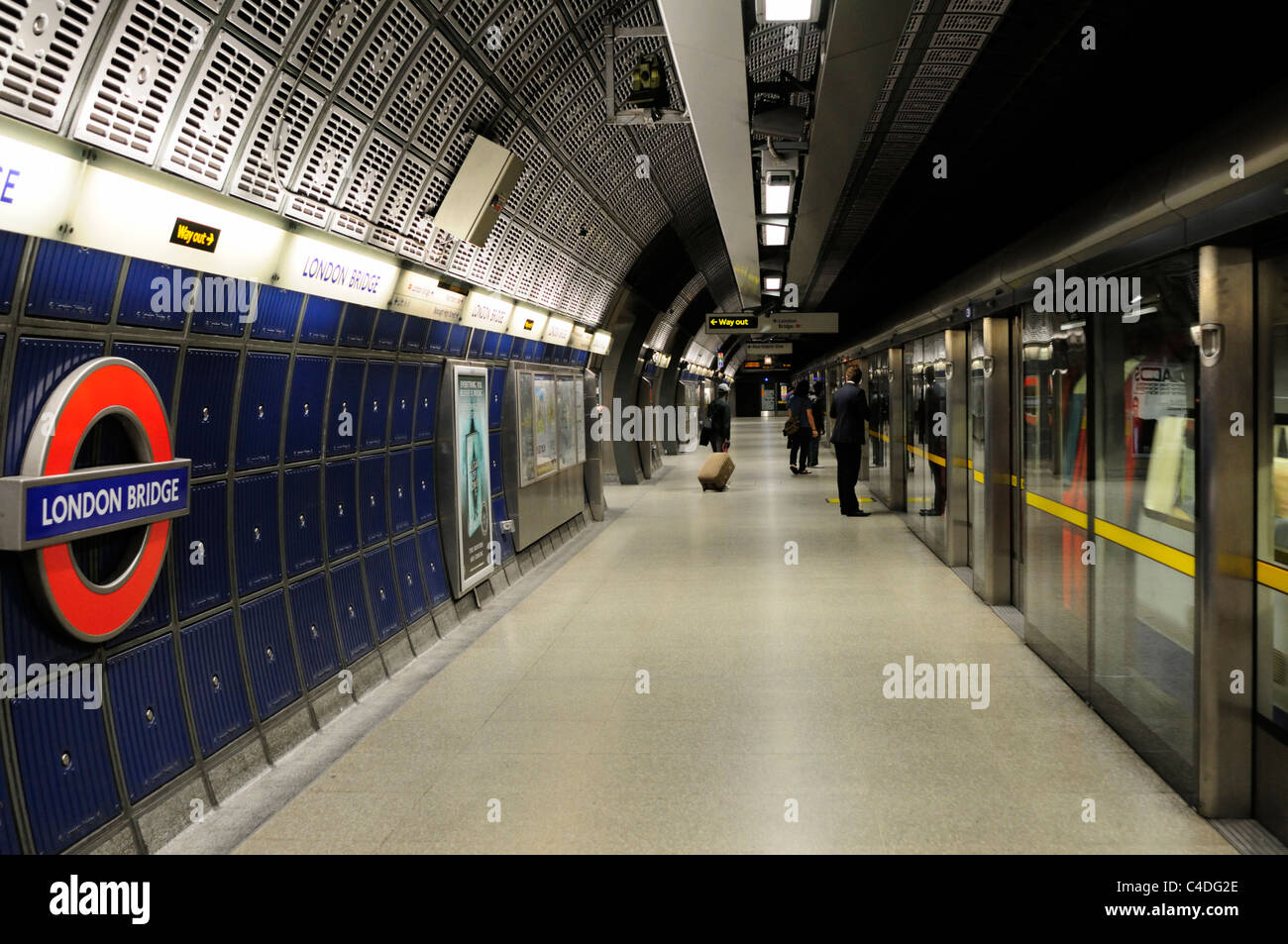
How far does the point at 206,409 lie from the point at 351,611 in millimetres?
1892

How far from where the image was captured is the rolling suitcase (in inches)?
667

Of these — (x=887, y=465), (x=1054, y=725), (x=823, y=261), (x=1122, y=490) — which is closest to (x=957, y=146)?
(x=1122, y=490)

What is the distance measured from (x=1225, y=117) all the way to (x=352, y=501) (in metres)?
4.84

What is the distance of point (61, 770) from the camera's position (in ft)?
10.8

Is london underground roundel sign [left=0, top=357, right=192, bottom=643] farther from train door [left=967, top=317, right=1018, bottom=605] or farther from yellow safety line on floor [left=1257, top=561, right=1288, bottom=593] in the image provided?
train door [left=967, top=317, right=1018, bottom=605]

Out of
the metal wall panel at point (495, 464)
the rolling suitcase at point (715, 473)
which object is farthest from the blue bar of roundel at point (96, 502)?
the rolling suitcase at point (715, 473)

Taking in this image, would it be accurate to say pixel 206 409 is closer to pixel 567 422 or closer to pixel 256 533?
pixel 256 533

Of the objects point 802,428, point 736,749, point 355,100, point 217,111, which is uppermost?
point 355,100

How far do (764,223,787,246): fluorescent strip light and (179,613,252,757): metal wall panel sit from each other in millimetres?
9057

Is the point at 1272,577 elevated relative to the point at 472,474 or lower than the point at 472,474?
lower

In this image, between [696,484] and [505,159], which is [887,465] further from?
[505,159]

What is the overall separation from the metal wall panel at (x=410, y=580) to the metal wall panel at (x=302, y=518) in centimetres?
116

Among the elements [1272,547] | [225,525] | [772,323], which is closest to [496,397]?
[225,525]

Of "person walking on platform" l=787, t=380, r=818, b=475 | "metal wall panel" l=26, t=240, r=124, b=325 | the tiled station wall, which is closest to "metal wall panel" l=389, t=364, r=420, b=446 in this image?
the tiled station wall
